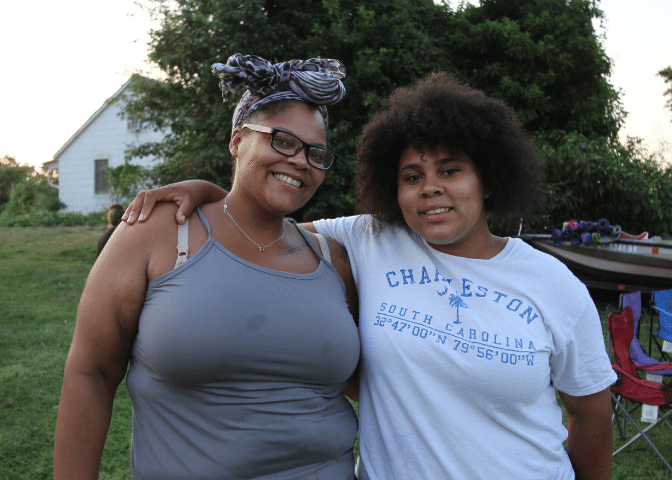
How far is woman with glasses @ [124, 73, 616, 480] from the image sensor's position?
5.76ft

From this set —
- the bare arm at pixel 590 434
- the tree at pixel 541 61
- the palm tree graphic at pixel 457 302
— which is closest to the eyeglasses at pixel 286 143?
the palm tree graphic at pixel 457 302

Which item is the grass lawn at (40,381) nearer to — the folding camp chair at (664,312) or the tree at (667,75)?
the folding camp chair at (664,312)

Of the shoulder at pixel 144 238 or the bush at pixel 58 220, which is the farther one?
the bush at pixel 58 220

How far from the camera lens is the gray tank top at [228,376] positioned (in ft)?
5.15

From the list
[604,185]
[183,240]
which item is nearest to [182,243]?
[183,240]

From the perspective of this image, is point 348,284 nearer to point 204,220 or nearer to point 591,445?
point 204,220

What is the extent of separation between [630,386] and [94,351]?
4478 mm

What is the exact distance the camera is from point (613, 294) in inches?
408

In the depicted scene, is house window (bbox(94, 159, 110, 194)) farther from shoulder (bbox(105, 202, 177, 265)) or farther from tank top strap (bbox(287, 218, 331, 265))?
shoulder (bbox(105, 202, 177, 265))

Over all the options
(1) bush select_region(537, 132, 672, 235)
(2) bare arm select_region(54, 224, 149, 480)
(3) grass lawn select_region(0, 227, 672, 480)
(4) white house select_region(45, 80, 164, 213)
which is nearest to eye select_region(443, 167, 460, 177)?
(2) bare arm select_region(54, 224, 149, 480)

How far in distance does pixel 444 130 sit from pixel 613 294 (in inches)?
392

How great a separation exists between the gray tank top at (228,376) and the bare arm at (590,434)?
95 cm

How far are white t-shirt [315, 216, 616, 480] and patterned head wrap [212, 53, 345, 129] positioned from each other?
75cm

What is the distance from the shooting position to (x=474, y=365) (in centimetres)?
174
